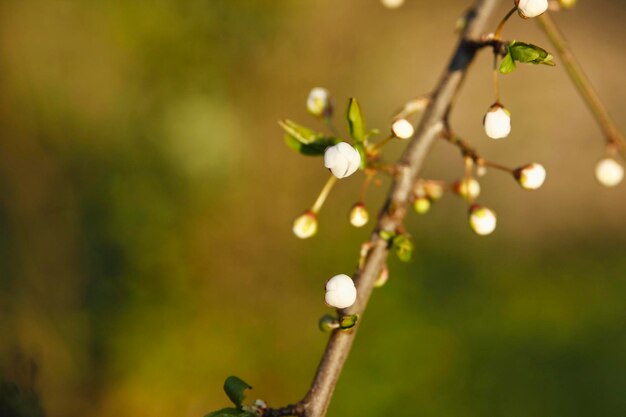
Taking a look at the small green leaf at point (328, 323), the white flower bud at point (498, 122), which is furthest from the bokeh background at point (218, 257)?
the white flower bud at point (498, 122)

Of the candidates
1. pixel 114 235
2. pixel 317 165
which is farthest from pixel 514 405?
pixel 114 235

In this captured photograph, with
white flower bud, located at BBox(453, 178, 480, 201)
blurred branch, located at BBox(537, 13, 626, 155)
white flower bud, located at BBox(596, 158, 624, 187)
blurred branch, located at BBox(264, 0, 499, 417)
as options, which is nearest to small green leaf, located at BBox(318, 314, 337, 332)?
blurred branch, located at BBox(264, 0, 499, 417)

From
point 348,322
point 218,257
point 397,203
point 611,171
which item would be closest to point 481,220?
point 397,203

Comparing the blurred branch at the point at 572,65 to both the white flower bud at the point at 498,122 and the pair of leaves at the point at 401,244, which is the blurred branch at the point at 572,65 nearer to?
the white flower bud at the point at 498,122

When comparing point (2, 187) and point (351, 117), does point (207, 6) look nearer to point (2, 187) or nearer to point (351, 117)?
point (2, 187)

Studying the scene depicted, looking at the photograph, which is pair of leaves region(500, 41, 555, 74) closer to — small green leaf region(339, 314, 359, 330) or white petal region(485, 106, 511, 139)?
white petal region(485, 106, 511, 139)

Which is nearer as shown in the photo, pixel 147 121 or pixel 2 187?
pixel 2 187
